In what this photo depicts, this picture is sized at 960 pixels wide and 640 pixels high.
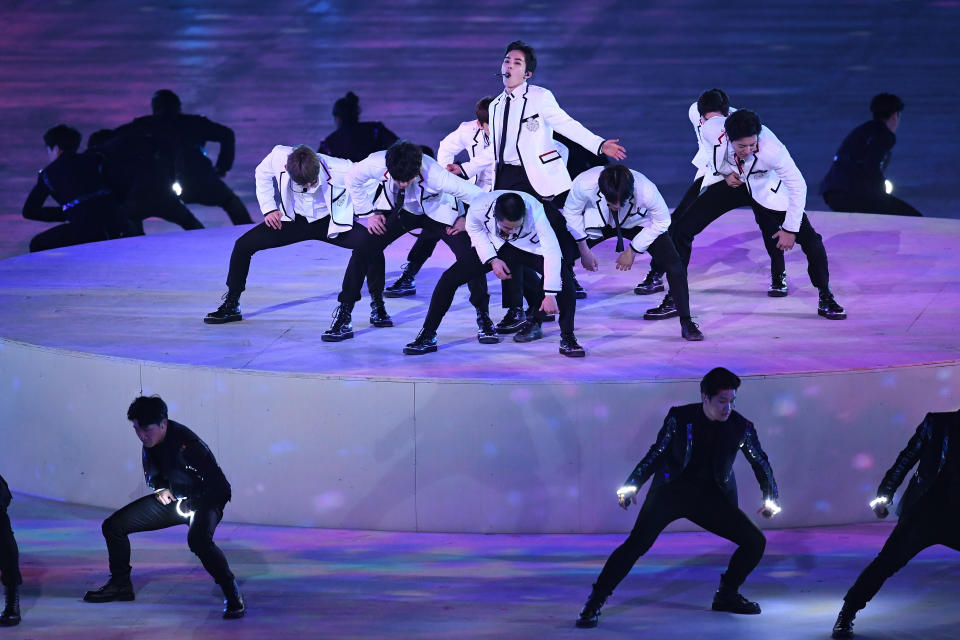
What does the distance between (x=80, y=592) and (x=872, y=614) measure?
2.76 metres

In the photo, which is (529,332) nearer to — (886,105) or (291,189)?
(291,189)

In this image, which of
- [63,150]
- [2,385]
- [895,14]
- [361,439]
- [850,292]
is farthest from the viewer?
[895,14]

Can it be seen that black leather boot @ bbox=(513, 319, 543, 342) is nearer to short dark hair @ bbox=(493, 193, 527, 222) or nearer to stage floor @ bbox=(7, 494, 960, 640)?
short dark hair @ bbox=(493, 193, 527, 222)

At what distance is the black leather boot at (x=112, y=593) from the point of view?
522cm

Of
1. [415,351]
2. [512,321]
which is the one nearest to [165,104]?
[512,321]

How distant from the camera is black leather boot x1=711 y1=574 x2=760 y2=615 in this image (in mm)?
5065

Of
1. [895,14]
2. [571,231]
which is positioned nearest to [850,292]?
[571,231]

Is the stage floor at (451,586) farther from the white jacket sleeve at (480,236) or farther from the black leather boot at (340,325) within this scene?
the white jacket sleeve at (480,236)

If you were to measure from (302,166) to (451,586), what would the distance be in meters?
2.16

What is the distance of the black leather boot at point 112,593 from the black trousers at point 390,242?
186 centimetres

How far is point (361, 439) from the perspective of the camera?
19.3 feet

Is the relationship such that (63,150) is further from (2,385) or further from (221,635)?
(221,635)

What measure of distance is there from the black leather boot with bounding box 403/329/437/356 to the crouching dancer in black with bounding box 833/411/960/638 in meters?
2.21

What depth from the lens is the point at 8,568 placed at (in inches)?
197
